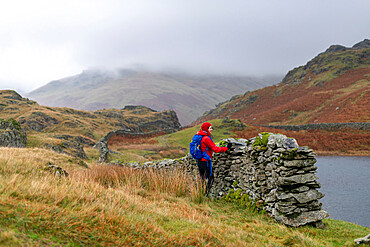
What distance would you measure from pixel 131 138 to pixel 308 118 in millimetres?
43619

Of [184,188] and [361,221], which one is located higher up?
[184,188]

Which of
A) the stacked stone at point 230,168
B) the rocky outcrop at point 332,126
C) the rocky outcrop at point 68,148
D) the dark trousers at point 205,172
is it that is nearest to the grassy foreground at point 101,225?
the dark trousers at point 205,172

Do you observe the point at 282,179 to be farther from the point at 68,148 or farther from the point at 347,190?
the point at 68,148

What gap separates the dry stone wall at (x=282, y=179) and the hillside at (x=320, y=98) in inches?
1572

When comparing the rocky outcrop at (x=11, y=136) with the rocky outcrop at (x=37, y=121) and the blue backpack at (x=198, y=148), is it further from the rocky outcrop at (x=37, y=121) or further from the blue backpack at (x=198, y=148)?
the rocky outcrop at (x=37, y=121)

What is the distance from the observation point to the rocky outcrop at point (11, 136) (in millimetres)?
16828

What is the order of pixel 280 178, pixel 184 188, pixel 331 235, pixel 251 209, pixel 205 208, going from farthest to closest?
1. pixel 184 188
2. pixel 251 209
3. pixel 205 208
4. pixel 280 178
5. pixel 331 235

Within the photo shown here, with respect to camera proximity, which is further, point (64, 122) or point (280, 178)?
point (64, 122)

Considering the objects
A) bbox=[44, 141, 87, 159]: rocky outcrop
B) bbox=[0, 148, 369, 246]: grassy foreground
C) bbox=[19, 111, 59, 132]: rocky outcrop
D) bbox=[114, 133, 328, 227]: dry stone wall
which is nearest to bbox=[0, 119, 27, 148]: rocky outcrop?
bbox=[44, 141, 87, 159]: rocky outcrop

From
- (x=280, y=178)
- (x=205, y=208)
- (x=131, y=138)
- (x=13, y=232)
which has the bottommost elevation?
(x=131, y=138)

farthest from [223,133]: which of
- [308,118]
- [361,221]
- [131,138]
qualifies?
[361,221]

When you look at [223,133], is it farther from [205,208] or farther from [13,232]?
[13,232]

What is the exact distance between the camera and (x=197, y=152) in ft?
28.6

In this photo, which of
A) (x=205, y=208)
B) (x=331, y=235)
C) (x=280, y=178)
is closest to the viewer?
(x=331, y=235)
